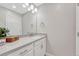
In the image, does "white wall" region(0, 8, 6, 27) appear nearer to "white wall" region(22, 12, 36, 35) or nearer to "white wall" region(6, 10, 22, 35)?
"white wall" region(6, 10, 22, 35)

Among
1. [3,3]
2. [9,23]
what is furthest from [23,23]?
[3,3]

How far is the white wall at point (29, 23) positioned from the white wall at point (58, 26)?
135 mm

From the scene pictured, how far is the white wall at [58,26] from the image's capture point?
8.00 ft

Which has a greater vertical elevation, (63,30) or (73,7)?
(73,7)

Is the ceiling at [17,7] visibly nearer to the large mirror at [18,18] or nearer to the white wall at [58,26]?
the large mirror at [18,18]

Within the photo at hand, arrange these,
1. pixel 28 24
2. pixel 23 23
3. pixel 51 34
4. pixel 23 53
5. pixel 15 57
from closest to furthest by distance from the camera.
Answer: pixel 15 57, pixel 23 53, pixel 23 23, pixel 28 24, pixel 51 34

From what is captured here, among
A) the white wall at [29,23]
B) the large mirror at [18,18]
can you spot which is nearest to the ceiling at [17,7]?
the large mirror at [18,18]

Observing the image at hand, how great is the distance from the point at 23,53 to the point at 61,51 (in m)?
1.28

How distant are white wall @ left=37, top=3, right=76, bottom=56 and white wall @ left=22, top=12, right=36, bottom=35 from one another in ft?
0.44

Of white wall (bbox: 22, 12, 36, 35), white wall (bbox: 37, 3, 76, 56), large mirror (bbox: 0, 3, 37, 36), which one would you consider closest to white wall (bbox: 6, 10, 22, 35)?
large mirror (bbox: 0, 3, 37, 36)

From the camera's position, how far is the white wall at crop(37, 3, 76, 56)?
8.00 feet

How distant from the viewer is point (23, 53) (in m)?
1.50

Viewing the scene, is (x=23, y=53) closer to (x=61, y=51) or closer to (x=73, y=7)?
(x=61, y=51)

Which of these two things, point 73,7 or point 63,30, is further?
point 63,30
